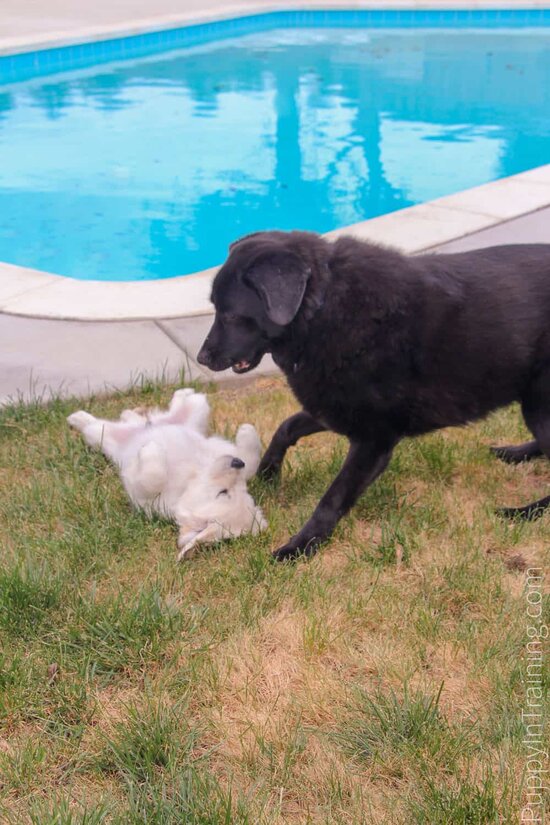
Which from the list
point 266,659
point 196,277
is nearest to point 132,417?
point 266,659

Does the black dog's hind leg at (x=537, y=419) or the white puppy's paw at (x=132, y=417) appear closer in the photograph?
the black dog's hind leg at (x=537, y=419)

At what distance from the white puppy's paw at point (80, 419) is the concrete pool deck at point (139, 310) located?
40 centimetres

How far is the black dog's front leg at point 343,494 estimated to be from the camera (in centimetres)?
308

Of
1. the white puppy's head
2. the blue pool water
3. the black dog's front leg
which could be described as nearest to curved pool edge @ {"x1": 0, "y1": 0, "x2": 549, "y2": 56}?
the blue pool water

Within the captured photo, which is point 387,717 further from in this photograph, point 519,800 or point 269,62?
point 269,62

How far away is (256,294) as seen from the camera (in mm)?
A: 2988

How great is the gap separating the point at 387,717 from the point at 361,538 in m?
0.98

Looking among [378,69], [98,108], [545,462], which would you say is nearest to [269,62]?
[378,69]

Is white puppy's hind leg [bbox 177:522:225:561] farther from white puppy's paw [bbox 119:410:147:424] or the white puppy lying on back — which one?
white puppy's paw [bbox 119:410:147:424]

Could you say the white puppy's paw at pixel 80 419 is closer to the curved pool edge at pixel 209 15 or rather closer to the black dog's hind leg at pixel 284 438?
the black dog's hind leg at pixel 284 438

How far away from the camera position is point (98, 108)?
12055mm

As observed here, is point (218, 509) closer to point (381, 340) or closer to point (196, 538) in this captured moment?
point (196, 538)

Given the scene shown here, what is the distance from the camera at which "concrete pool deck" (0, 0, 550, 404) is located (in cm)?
432

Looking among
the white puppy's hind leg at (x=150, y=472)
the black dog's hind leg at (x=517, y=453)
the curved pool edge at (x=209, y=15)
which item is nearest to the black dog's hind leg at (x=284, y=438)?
the white puppy's hind leg at (x=150, y=472)
